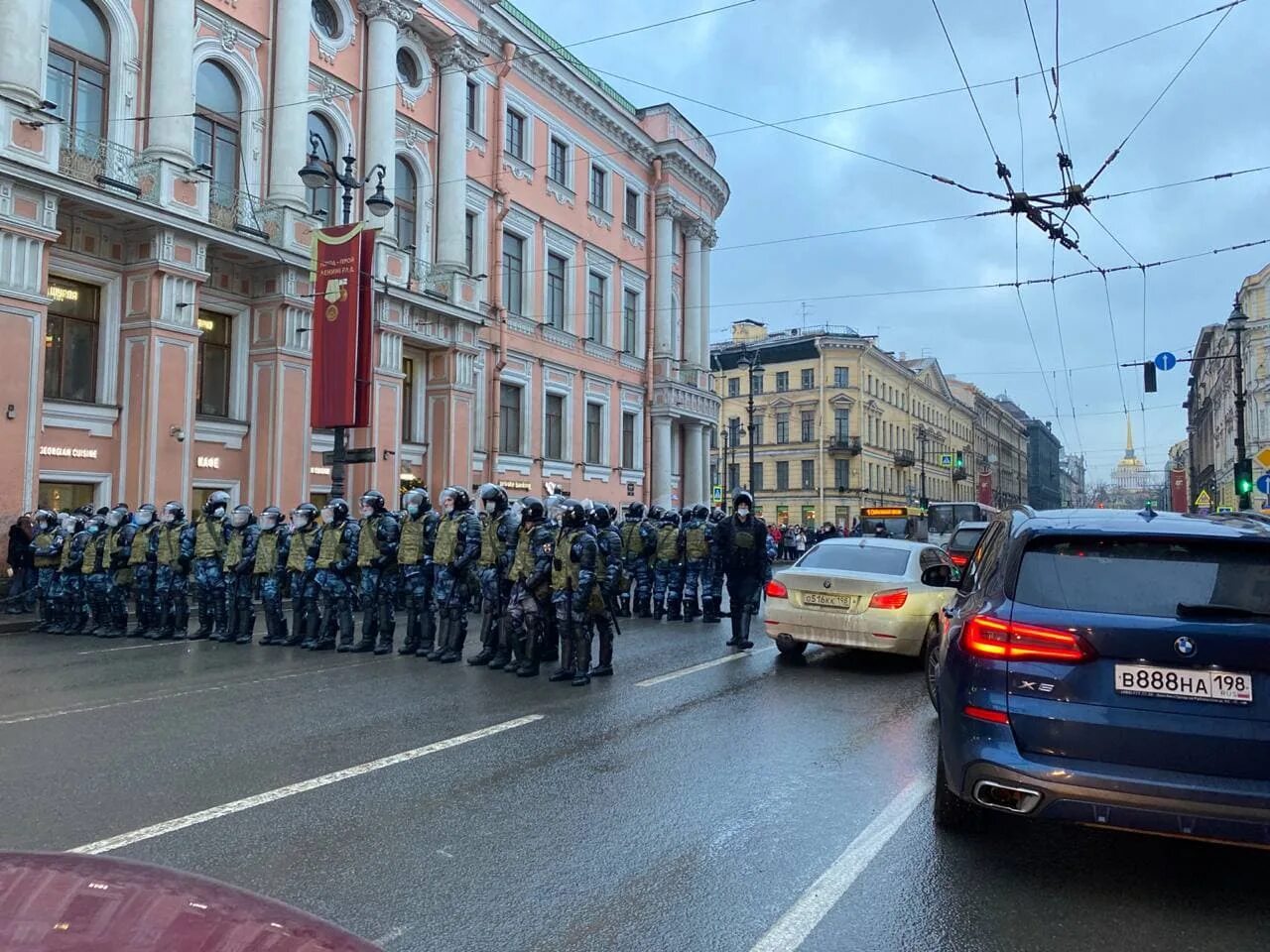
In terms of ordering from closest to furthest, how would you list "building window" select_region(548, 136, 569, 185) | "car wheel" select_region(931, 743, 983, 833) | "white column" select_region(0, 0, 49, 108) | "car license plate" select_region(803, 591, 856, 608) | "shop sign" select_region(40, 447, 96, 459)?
"car wheel" select_region(931, 743, 983, 833) < "car license plate" select_region(803, 591, 856, 608) < "white column" select_region(0, 0, 49, 108) < "shop sign" select_region(40, 447, 96, 459) < "building window" select_region(548, 136, 569, 185)

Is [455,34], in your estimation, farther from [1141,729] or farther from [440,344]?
[1141,729]

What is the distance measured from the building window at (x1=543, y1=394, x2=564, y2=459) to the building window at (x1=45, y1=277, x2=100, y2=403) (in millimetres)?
16021

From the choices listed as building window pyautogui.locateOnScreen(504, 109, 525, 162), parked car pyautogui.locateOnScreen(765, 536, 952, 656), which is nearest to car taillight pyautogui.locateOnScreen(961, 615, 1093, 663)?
parked car pyautogui.locateOnScreen(765, 536, 952, 656)

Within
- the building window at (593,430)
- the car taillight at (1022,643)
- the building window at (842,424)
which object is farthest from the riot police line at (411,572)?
the building window at (842,424)

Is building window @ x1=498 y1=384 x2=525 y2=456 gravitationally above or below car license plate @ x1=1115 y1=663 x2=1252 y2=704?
above

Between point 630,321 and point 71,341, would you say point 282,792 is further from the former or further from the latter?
point 630,321

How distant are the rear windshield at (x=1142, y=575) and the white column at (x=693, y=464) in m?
37.8

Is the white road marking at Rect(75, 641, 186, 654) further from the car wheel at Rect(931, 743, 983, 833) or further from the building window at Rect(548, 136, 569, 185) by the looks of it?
the building window at Rect(548, 136, 569, 185)

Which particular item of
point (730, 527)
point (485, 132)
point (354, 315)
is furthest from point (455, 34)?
point (730, 527)

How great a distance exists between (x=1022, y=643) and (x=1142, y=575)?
624 mm

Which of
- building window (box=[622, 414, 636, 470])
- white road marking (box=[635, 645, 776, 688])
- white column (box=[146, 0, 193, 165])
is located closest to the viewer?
white road marking (box=[635, 645, 776, 688])

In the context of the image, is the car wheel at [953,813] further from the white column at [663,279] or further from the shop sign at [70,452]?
the white column at [663,279]

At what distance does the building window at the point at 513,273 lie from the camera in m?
31.7

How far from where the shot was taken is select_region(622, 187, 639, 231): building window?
38281 millimetres
